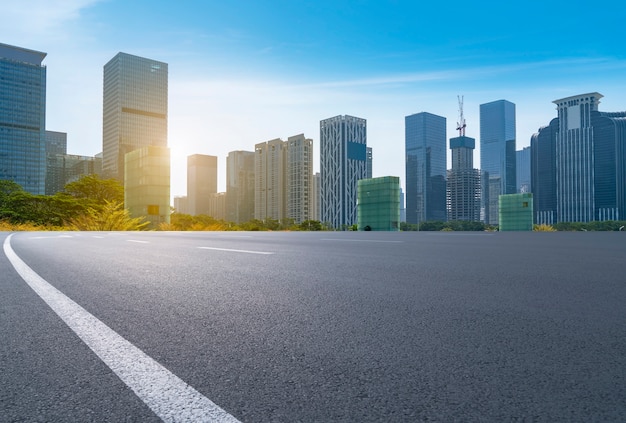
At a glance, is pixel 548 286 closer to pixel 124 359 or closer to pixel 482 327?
pixel 482 327

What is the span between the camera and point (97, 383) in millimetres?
1905

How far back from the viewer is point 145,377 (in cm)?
196

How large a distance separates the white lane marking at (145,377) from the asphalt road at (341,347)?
40mm

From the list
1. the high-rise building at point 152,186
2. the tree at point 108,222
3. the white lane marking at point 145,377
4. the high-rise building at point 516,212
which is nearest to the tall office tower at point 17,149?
the high-rise building at point 152,186

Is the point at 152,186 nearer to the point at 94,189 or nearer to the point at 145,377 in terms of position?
the point at 94,189

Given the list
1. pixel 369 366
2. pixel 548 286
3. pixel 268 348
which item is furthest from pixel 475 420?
pixel 548 286

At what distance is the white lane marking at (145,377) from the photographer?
160 centimetres

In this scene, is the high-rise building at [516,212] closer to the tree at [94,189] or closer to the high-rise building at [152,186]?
the high-rise building at [152,186]

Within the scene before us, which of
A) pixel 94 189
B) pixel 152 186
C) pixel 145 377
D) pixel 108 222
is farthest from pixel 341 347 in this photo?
pixel 94 189

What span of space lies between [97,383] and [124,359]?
0.31m

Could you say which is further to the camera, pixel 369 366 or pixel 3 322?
pixel 3 322

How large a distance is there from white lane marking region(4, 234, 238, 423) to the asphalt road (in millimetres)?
40

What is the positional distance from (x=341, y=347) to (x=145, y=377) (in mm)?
903

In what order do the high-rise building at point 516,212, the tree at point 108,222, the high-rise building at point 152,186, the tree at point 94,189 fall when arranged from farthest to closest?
the tree at point 94,189 < the high-rise building at point 516,212 < the high-rise building at point 152,186 < the tree at point 108,222
